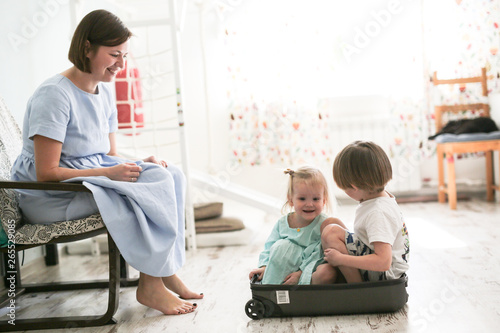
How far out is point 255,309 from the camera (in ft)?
4.81

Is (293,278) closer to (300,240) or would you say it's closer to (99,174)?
(300,240)

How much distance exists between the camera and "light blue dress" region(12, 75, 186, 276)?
4.85ft

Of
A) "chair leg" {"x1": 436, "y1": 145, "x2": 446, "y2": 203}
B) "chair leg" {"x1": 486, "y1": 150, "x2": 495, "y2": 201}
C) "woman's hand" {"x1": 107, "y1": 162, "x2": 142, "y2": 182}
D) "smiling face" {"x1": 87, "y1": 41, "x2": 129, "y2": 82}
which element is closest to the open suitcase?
"woman's hand" {"x1": 107, "y1": 162, "x2": 142, "y2": 182}

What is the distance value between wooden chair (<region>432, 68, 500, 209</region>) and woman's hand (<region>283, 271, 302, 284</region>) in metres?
2.03

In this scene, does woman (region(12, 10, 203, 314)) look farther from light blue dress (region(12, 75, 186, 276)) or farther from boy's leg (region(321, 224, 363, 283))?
boy's leg (region(321, 224, 363, 283))

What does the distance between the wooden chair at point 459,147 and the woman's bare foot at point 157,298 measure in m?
2.24

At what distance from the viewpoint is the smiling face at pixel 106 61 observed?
1.61 meters

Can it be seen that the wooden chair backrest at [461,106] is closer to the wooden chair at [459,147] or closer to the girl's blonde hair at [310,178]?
the wooden chair at [459,147]

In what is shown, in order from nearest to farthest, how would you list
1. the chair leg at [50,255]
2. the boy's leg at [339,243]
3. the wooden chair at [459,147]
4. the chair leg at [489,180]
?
the boy's leg at [339,243]
the chair leg at [50,255]
the wooden chair at [459,147]
the chair leg at [489,180]

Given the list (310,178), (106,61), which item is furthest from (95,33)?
→ (310,178)

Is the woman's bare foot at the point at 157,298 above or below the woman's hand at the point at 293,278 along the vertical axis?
below

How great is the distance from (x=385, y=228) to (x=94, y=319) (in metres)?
0.93

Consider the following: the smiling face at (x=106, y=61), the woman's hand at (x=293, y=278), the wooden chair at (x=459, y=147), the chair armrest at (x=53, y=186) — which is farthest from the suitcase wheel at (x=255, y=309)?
Answer: the wooden chair at (x=459, y=147)

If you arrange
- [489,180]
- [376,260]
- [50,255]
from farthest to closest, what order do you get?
[489,180] → [50,255] → [376,260]
